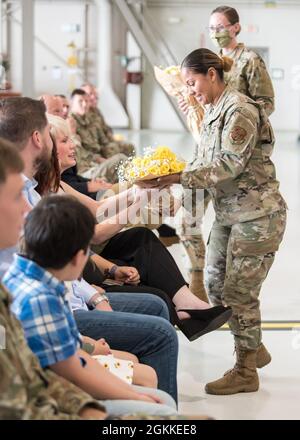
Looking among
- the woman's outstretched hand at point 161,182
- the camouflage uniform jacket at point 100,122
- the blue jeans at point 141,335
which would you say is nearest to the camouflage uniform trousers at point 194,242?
the woman's outstretched hand at point 161,182

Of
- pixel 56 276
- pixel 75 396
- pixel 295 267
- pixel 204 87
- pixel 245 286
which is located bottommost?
pixel 295 267

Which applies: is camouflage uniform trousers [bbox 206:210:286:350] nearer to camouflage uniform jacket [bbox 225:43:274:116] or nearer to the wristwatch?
the wristwatch

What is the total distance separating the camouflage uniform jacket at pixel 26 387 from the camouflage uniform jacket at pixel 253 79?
3110 mm

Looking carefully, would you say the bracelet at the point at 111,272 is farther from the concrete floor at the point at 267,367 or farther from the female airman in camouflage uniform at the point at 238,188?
the concrete floor at the point at 267,367

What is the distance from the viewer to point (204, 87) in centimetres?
378

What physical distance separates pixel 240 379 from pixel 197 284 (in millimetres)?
1626

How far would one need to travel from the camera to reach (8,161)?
2.03m

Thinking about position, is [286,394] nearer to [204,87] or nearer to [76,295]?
[76,295]

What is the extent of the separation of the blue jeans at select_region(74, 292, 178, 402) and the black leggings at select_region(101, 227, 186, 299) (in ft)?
2.35

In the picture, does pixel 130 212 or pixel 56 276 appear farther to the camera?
pixel 130 212

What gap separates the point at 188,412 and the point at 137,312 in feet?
1.91

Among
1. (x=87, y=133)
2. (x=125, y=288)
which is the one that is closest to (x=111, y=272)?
(x=125, y=288)

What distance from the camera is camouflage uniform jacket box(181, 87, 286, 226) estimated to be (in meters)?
3.66

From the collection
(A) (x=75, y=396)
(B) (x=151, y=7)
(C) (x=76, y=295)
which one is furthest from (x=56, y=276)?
(B) (x=151, y=7)
